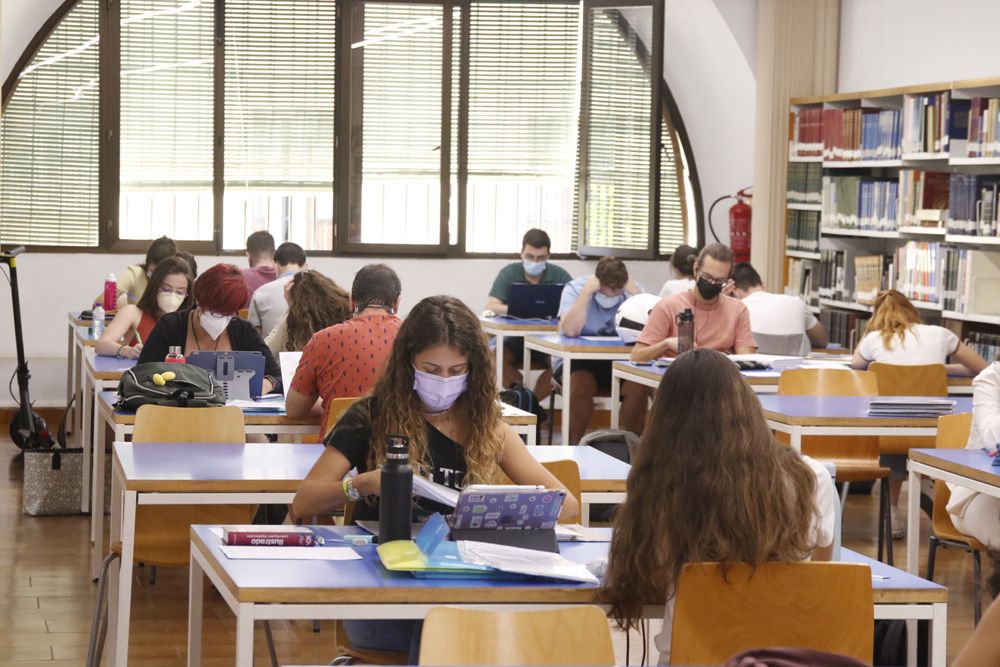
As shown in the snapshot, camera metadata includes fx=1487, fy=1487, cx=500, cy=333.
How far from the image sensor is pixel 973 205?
303 inches

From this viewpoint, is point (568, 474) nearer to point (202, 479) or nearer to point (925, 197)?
point (202, 479)

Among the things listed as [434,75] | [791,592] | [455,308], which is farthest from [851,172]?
[791,592]

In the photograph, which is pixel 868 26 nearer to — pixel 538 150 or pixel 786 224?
pixel 786 224

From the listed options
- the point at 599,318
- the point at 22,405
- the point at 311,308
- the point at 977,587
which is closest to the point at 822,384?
the point at 977,587

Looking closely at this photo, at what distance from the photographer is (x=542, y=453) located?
173 inches

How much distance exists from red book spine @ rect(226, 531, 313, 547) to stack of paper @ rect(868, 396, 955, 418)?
9.79 ft

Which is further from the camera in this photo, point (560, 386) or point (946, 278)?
point (560, 386)

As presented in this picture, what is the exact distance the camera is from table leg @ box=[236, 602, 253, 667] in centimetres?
265

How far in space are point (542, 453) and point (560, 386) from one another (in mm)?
4342

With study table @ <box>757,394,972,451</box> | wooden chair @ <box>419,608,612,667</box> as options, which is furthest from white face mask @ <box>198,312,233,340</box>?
wooden chair @ <box>419,608,612,667</box>

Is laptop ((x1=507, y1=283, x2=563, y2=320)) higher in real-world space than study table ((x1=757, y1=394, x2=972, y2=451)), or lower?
higher

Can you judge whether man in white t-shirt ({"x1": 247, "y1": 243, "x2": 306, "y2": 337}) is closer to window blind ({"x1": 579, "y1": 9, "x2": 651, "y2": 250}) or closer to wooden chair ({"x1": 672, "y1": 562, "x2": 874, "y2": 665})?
window blind ({"x1": 579, "y1": 9, "x2": 651, "y2": 250})

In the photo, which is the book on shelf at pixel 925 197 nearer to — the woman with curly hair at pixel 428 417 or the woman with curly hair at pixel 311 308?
the woman with curly hair at pixel 311 308

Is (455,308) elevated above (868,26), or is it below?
below
